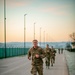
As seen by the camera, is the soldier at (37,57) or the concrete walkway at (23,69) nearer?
the soldier at (37,57)

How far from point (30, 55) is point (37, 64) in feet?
1.67

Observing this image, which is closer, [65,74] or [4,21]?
[65,74]

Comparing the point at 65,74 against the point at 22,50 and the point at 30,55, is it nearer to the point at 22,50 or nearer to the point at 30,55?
the point at 30,55

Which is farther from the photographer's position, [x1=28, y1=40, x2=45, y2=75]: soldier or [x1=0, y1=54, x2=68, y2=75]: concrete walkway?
[x1=0, y1=54, x2=68, y2=75]: concrete walkway

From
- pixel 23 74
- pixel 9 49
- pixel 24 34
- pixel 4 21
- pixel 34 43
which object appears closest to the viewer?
pixel 34 43

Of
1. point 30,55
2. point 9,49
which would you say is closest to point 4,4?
point 9,49

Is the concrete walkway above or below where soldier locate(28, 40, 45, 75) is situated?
below

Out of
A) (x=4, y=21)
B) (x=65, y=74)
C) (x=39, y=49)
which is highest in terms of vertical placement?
(x=4, y=21)

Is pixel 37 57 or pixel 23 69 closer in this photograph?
pixel 37 57

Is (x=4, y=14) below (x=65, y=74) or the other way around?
the other way around

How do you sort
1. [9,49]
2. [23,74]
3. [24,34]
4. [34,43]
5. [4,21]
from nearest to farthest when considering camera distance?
[34,43] < [23,74] < [4,21] < [9,49] < [24,34]

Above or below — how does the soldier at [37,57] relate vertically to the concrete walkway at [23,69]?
above

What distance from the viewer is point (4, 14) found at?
56.8 meters

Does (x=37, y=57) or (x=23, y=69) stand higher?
(x=37, y=57)
